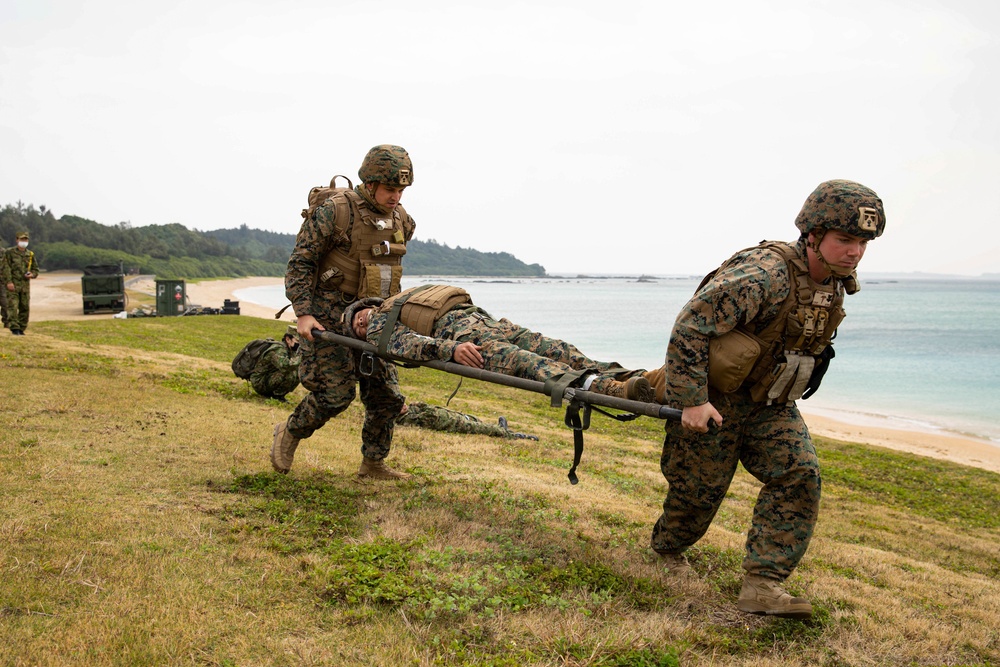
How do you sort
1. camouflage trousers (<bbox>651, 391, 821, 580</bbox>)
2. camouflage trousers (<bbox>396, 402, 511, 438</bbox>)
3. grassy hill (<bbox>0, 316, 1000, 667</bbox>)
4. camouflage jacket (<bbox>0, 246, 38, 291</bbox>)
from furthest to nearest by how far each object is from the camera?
camouflage jacket (<bbox>0, 246, 38, 291</bbox>), camouflage trousers (<bbox>396, 402, 511, 438</bbox>), camouflage trousers (<bbox>651, 391, 821, 580</bbox>), grassy hill (<bbox>0, 316, 1000, 667</bbox>)

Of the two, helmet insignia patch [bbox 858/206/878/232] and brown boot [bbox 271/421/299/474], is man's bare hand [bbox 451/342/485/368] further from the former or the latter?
helmet insignia patch [bbox 858/206/878/232]

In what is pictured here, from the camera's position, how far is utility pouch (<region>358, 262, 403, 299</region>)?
21.1 feet

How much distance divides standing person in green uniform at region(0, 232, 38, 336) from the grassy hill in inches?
402

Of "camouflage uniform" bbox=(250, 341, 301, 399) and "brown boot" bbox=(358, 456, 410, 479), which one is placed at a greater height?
"camouflage uniform" bbox=(250, 341, 301, 399)

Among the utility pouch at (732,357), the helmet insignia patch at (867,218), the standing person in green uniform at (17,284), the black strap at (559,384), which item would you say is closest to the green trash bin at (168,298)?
the standing person in green uniform at (17,284)

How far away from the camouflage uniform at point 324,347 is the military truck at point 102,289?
29.6 m

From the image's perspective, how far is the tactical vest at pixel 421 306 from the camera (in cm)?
588

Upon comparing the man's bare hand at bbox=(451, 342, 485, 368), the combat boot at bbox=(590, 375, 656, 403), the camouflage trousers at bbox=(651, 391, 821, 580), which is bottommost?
the camouflage trousers at bbox=(651, 391, 821, 580)

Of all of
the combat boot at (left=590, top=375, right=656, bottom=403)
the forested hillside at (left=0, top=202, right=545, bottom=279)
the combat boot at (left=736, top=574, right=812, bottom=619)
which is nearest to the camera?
the combat boot at (left=736, top=574, right=812, bottom=619)

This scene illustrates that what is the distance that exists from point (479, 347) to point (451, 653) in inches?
95.7

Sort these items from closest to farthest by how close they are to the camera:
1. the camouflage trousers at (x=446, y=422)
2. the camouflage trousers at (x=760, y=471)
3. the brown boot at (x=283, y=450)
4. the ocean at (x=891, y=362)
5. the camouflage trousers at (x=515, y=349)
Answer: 1. the camouflage trousers at (x=760, y=471)
2. the camouflage trousers at (x=515, y=349)
3. the brown boot at (x=283, y=450)
4. the camouflage trousers at (x=446, y=422)
5. the ocean at (x=891, y=362)

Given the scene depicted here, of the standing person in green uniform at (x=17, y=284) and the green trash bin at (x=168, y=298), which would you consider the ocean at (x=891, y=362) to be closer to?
the standing person in green uniform at (x=17, y=284)

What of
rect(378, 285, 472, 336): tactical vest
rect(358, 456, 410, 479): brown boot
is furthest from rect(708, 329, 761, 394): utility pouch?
rect(358, 456, 410, 479): brown boot

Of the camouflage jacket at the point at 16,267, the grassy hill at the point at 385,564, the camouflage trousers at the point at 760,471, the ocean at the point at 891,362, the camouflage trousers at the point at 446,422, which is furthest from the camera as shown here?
the ocean at the point at 891,362
